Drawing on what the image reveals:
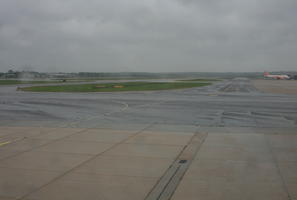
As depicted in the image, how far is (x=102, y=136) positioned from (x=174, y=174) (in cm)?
587

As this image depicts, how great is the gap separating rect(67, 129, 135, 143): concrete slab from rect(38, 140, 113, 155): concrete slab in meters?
0.62

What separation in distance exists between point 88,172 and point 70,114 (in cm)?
1282

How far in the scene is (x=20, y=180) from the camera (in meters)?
8.09

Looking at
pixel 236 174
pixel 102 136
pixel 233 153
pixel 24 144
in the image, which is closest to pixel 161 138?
pixel 102 136

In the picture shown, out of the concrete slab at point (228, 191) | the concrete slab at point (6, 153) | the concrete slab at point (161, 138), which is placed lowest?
the concrete slab at point (228, 191)

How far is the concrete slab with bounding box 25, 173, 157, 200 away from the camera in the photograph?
23.0 ft

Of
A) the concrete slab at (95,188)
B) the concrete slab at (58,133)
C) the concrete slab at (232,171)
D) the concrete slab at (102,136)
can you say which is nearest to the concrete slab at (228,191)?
the concrete slab at (232,171)

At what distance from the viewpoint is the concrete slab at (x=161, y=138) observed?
12.4 meters

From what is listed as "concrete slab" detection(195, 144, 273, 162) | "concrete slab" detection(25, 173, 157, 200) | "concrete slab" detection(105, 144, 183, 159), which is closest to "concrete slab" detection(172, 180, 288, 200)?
"concrete slab" detection(25, 173, 157, 200)

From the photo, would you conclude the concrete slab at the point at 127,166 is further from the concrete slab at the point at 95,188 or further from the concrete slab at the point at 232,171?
the concrete slab at the point at 232,171

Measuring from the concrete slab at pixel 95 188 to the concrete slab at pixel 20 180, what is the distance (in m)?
0.37

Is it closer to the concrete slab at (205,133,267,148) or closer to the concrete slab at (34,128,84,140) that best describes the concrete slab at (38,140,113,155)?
the concrete slab at (34,128,84,140)

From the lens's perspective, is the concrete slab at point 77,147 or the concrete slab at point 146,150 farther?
the concrete slab at point 77,147

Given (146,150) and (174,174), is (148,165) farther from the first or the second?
(146,150)
